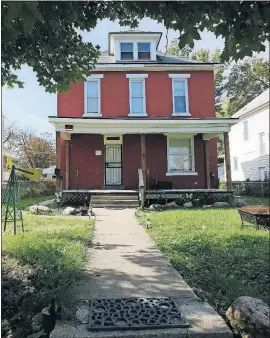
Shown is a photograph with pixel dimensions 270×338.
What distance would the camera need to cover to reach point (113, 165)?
9.48 meters

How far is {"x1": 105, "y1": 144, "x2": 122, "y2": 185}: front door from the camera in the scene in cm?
934

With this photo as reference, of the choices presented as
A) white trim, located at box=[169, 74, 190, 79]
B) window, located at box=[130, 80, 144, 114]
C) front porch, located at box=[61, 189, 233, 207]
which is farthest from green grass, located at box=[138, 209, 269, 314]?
white trim, located at box=[169, 74, 190, 79]

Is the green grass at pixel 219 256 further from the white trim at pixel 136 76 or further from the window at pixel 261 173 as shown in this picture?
the white trim at pixel 136 76

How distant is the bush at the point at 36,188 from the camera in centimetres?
358

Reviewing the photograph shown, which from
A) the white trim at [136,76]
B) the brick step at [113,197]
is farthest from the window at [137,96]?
the brick step at [113,197]

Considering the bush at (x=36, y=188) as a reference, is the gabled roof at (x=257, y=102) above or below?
above

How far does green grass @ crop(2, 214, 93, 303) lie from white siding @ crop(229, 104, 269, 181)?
152cm

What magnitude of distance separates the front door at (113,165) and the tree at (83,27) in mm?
6350

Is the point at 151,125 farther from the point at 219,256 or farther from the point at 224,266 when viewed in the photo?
the point at 224,266

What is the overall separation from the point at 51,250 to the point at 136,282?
47.0 inches

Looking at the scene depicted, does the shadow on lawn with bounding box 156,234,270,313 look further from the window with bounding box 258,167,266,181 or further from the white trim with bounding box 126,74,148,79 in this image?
the white trim with bounding box 126,74,148,79

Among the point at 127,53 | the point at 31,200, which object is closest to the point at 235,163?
the point at 31,200

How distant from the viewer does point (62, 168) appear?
5.04 m

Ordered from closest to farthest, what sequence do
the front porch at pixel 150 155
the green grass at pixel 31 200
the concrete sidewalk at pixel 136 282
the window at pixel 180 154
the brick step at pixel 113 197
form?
the concrete sidewalk at pixel 136 282 < the green grass at pixel 31 200 < the front porch at pixel 150 155 < the brick step at pixel 113 197 < the window at pixel 180 154
